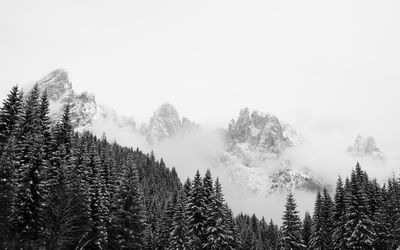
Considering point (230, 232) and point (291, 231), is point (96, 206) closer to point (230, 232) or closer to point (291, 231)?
point (230, 232)

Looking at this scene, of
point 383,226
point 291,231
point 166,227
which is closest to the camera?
point 291,231

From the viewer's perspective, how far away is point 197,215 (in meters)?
57.5

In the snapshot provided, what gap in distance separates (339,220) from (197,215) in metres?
23.1

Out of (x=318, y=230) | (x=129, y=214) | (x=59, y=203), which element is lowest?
(x=59, y=203)

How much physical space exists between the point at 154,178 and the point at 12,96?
114386mm

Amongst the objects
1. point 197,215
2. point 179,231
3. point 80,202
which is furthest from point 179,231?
point 80,202

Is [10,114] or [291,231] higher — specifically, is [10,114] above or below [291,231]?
above

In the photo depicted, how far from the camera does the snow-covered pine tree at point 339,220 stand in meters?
59.8

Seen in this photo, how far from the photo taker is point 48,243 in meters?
41.8

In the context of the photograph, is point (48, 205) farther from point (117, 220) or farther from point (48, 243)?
point (117, 220)

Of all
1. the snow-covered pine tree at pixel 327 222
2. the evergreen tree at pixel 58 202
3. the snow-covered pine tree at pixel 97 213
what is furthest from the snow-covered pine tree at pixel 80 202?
the snow-covered pine tree at pixel 327 222

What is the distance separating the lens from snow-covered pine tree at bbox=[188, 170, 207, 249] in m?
55.5

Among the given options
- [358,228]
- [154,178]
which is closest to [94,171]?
[358,228]

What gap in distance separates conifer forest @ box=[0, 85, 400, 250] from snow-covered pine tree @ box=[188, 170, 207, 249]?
0.13 metres
